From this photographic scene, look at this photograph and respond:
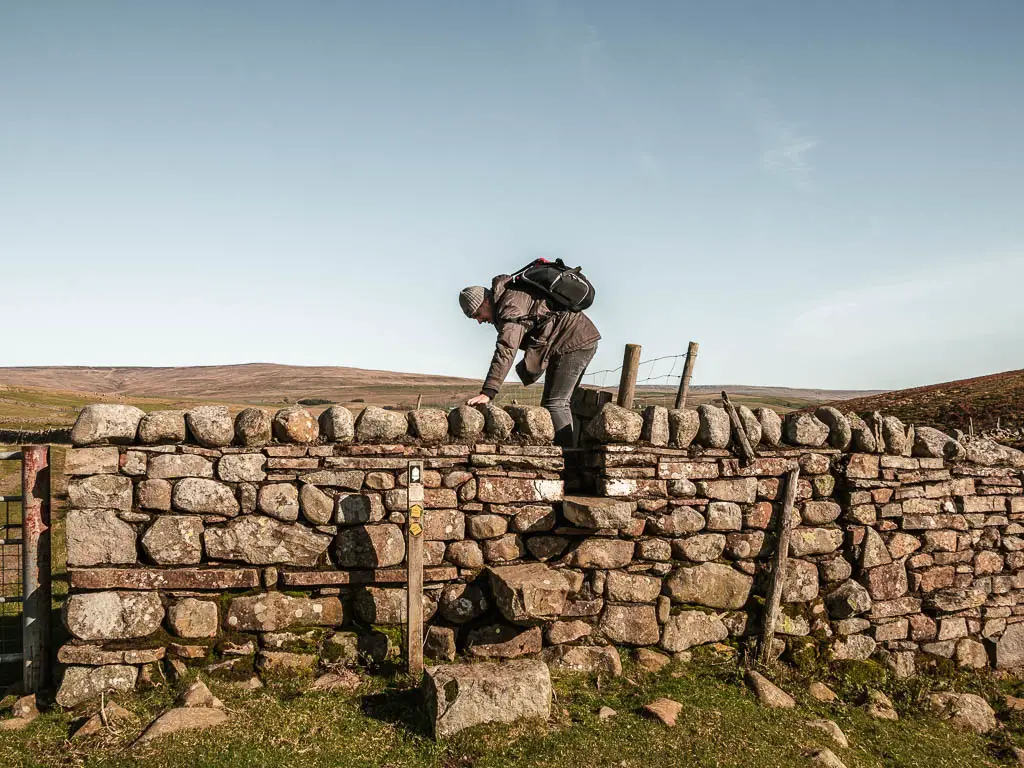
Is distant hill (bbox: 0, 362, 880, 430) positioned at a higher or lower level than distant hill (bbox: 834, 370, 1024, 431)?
higher

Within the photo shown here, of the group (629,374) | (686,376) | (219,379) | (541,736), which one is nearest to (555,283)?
(629,374)

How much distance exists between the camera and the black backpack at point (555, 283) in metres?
7.00

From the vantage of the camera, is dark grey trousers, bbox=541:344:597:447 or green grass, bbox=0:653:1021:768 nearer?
green grass, bbox=0:653:1021:768

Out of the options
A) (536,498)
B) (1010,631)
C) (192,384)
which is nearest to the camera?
(536,498)

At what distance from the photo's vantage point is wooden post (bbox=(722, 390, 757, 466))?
6.83 m

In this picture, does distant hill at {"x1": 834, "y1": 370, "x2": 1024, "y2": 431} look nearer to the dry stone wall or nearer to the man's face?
the dry stone wall

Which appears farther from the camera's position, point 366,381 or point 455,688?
point 366,381

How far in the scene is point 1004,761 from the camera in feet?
18.4

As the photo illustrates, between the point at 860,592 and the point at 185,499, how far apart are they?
6.46 meters

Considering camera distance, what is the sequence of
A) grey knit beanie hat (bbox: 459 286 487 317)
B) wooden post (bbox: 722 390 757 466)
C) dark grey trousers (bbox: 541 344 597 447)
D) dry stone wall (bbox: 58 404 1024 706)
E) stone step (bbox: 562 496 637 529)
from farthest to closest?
1. dark grey trousers (bbox: 541 344 597 447)
2. grey knit beanie hat (bbox: 459 286 487 317)
3. wooden post (bbox: 722 390 757 466)
4. stone step (bbox: 562 496 637 529)
5. dry stone wall (bbox: 58 404 1024 706)

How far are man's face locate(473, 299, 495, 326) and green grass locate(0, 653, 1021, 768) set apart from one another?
3.44 metres

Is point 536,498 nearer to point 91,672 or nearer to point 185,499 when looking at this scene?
point 185,499

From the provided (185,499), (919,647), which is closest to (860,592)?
(919,647)

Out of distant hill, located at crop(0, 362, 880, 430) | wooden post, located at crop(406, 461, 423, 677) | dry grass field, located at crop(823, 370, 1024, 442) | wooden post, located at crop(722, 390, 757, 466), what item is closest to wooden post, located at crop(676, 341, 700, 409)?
wooden post, located at crop(722, 390, 757, 466)
